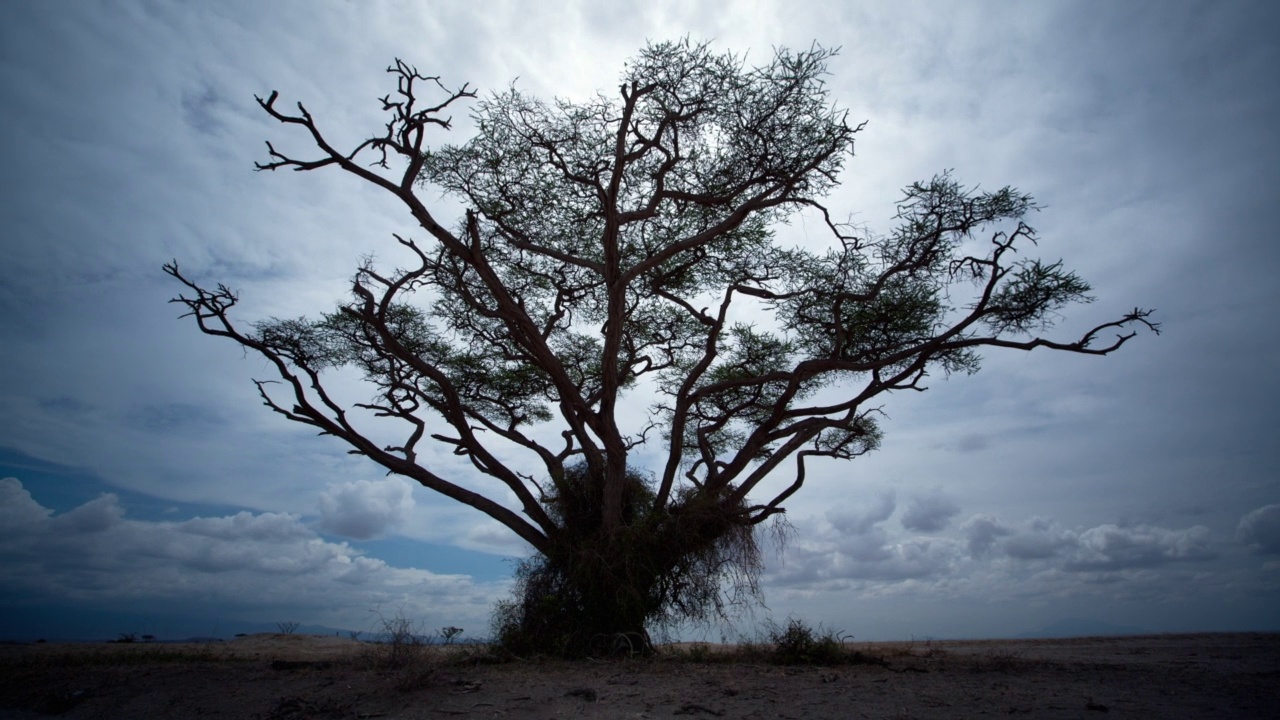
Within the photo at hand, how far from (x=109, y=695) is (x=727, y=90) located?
10.2 metres

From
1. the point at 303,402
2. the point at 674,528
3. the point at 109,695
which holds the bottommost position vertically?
the point at 109,695

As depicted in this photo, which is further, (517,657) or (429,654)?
(517,657)

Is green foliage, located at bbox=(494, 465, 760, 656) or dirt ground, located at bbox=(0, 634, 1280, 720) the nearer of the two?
dirt ground, located at bbox=(0, 634, 1280, 720)

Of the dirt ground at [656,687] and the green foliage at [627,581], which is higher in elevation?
the green foliage at [627,581]

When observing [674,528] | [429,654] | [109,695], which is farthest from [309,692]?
[674,528]

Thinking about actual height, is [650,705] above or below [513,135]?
below

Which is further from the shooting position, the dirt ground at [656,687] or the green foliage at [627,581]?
the green foliage at [627,581]

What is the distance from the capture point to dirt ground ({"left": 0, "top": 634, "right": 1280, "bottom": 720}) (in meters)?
5.61

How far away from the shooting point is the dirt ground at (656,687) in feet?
18.4

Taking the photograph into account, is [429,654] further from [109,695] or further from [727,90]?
[727,90]

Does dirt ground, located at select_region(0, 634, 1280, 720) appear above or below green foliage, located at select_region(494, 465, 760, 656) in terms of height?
below

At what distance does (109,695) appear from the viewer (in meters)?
7.29

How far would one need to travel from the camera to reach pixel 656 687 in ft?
21.3

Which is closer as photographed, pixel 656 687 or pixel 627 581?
pixel 656 687
